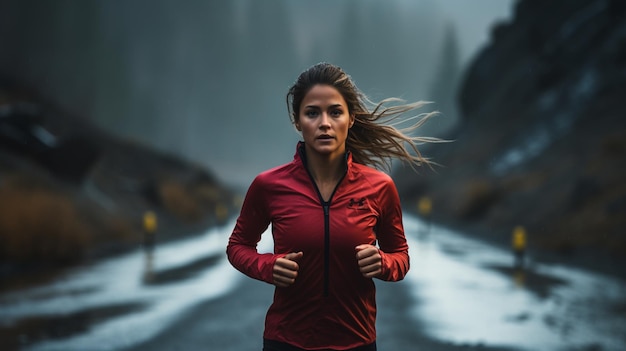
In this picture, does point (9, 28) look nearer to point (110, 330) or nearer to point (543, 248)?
point (543, 248)

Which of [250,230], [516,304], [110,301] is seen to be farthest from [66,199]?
[250,230]

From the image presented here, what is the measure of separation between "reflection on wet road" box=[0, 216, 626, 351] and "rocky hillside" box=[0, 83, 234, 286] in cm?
171

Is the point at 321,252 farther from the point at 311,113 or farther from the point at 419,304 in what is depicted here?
the point at 419,304

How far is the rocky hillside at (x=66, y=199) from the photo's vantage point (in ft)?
53.1

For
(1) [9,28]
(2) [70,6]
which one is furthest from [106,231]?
(2) [70,6]

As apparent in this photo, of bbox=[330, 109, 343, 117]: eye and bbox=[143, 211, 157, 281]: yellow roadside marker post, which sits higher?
bbox=[143, 211, 157, 281]: yellow roadside marker post

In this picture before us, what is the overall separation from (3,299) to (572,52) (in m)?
42.7

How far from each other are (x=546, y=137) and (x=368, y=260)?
3950cm

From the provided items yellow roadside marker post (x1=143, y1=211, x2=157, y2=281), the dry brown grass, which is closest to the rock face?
yellow roadside marker post (x1=143, y1=211, x2=157, y2=281)

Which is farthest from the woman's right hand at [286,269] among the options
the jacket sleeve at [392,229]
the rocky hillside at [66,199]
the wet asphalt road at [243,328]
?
the rocky hillside at [66,199]

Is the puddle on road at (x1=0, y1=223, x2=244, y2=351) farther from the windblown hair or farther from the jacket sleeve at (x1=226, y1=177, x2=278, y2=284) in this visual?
the windblown hair

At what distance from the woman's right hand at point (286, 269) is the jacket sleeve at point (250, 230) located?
0.18 meters

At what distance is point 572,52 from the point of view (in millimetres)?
45062

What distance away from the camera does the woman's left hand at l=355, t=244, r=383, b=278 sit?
2.55m
